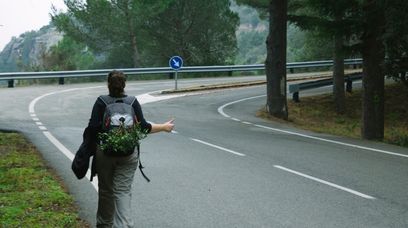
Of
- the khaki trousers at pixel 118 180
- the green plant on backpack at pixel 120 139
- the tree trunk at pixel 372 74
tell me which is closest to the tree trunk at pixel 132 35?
the tree trunk at pixel 372 74

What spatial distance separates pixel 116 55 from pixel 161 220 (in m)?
49.2

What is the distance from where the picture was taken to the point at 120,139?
5.11 m

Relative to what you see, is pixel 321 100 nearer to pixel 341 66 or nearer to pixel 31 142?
pixel 341 66

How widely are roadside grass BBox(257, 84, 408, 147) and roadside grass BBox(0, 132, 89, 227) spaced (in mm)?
12234

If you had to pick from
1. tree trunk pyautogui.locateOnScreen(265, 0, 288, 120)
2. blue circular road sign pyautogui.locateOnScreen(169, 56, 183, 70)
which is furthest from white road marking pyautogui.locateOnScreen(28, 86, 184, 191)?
tree trunk pyautogui.locateOnScreen(265, 0, 288, 120)

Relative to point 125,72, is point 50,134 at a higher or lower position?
lower

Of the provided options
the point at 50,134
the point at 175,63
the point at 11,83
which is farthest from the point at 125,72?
the point at 50,134

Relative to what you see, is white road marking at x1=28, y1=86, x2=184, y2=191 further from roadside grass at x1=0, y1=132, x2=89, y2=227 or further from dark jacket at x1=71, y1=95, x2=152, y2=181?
dark jacket at x1=71, y1=95, x2=152, y2=181

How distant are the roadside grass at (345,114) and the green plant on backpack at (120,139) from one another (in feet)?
50.6

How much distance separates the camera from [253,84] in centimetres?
3516

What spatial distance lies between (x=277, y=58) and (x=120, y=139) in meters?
16.4

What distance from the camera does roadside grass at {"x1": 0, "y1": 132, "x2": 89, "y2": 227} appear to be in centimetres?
629

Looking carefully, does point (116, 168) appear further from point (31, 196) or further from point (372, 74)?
point (372, 74)

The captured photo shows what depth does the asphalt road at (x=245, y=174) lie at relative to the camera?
676 cm
